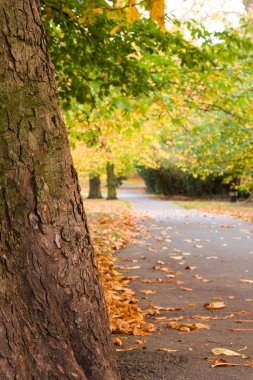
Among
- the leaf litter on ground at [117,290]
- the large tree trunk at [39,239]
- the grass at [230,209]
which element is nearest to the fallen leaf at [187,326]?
the leaf litter on ground at [117,290]

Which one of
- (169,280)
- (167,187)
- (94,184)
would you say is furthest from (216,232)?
(167,187)

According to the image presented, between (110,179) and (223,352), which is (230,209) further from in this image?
(223,352)

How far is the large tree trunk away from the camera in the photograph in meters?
2.93

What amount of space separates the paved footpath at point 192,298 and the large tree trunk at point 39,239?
66 centimetres

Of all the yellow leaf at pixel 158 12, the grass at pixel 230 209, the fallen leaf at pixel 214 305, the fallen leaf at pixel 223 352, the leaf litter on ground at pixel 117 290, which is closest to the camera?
the fallen leaf at pixel 223 352

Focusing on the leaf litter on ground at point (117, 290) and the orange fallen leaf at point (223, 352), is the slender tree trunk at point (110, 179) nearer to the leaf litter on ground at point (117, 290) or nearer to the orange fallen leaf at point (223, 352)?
the leaf litter on ground at point (117, 290)

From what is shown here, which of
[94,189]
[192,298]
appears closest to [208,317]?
[192,298]

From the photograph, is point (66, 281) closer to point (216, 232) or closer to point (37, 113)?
point (37, 113)

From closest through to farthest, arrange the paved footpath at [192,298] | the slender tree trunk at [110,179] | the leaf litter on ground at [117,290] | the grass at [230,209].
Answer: the paved footpath at [192,298] → the leaf litter on ground at [117,290] → the grass at [230,209] → the slender tree trunk at [110,179]

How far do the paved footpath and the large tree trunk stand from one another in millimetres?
Result: 655

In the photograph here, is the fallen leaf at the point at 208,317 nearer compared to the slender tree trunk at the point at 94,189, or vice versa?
the fallen leaf at the point at 208,317

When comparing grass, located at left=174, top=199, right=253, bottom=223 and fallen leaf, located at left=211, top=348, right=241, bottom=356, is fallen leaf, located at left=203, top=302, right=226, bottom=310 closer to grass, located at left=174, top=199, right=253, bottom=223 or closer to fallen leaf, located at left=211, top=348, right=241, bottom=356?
fallen leaf, located at left=211, top=348, right=241, bottom=356

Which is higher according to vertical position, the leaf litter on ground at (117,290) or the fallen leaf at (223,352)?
the fallen leaf at (223,352)

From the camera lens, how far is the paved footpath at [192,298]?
377 centimetres
